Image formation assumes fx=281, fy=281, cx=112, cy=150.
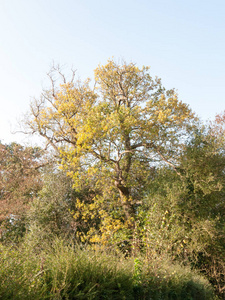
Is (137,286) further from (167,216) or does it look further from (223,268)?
(223,268)

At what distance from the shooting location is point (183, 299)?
5.90m

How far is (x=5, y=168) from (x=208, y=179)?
13800mm

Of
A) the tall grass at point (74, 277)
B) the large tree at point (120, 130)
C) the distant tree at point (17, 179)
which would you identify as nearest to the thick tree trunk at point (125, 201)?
the large tree at point (120, 130)

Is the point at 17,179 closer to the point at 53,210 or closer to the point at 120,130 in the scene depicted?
the point at 53,210

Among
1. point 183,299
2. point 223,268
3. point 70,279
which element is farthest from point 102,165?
point 70,279

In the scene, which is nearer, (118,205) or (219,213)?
(219,213)

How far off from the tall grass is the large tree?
20.4 feet

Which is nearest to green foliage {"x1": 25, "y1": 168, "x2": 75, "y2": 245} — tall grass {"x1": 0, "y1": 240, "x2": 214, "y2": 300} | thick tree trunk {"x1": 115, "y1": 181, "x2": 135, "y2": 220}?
thick tree trunk {"x1": 115, "y1": 181, "x2": 135, "y2": 220}

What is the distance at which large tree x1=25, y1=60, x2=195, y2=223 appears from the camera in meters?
11.1

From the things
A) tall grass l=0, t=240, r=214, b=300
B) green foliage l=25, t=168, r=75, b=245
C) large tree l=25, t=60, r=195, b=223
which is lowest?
tall grass l=0, t=240, r=214, b=300

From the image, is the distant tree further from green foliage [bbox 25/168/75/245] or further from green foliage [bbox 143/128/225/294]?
green foliage [bbox 143/128/225/294]

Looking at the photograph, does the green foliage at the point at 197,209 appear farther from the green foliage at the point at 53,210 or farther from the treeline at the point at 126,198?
the green foliage at the point at 53,210

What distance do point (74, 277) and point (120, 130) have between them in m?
7.68

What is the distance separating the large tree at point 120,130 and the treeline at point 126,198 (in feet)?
0.16
